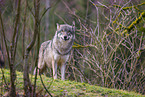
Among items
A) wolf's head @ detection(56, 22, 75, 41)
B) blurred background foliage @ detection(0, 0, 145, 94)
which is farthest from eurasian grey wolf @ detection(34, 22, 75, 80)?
blurred background foliage @ detection(0, 0, 145, 94)

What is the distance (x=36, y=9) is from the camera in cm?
327

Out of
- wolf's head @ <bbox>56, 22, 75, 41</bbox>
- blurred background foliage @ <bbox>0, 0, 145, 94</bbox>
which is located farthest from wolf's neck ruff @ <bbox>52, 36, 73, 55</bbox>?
blurred background foliage @ <bbox>0, 0, 145, 94</bbox>

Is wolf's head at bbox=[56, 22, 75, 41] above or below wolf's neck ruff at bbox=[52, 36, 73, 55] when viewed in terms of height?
above

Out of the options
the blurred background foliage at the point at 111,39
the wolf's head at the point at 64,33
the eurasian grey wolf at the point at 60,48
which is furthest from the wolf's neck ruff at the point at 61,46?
the blurred background foliage at the point at 111,39

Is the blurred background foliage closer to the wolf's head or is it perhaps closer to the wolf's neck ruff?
the wolf's head

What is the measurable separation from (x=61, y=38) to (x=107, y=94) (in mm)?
3253

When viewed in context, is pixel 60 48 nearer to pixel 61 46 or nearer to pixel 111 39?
pixel 61 46

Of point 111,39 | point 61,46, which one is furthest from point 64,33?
point 111,39

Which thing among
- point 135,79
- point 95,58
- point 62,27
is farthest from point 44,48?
point 135,79

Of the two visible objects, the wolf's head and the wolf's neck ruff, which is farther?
the wolf's neck ruff

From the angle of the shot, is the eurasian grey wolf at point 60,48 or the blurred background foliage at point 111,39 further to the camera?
the blurred background foliage at point 111,39

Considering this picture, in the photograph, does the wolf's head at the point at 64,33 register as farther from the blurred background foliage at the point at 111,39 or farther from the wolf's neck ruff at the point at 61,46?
the blurred background foliage at the point at 111,39

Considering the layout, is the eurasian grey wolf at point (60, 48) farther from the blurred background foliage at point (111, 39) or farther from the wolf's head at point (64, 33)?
the blurred background foliage at point (111, 39)

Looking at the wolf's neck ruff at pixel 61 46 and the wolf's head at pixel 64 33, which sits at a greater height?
the wolf's head at pixel 64 33
